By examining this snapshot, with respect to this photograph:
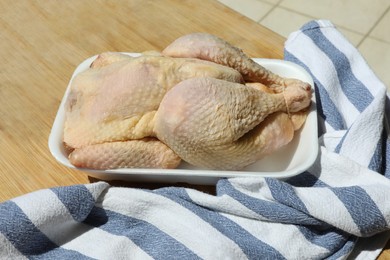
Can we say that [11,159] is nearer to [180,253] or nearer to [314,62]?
[180,253]

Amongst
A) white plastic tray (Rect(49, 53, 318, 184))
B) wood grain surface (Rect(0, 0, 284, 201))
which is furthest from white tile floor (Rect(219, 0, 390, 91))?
white plastic tray (Rect(49, 53, 318, 184))

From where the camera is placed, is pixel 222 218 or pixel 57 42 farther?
pixel 57 42

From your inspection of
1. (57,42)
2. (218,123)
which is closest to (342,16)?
(57,42)

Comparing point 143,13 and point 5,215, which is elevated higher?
point 143,13

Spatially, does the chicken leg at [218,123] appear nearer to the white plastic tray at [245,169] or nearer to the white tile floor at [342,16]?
the white plastic tray at [245,169]

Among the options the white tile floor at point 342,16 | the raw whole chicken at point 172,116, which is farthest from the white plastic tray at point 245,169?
the white tile floor at point 342,16

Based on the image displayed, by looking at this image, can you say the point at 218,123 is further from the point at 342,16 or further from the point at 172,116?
the point at 342,16

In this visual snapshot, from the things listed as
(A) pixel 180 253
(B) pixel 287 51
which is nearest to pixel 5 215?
(A) pixel 180 253
